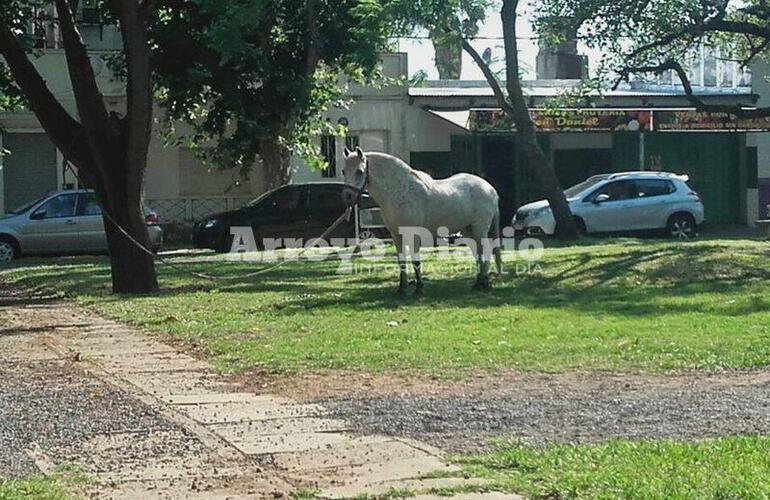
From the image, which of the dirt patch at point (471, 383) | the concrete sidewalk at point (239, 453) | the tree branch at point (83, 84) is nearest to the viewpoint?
the concrete sidewalk at point (239, 453)

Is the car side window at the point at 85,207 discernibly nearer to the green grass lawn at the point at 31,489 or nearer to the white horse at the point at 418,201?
the white horse at the point at 418,201

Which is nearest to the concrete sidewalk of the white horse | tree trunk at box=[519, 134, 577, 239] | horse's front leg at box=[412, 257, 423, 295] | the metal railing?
the white horse

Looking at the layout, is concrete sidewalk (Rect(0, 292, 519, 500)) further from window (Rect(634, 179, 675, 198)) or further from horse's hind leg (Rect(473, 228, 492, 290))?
window (Rect(634, 179, 675, 198))

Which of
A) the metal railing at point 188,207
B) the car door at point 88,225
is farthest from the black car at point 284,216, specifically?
the metal railing at point 188,207

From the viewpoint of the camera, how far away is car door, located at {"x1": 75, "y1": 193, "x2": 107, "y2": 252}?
30906mm

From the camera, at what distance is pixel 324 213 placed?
103 ft

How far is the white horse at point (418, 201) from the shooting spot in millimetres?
17609

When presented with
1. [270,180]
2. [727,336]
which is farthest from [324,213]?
[727,336]

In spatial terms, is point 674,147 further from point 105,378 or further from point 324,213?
point 105,378

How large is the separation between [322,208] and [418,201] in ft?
44.8

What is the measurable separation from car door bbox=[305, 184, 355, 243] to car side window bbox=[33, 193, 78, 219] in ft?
17.9

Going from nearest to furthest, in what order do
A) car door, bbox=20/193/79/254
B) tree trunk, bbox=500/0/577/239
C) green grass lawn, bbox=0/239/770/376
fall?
1. green grass lawn, bbox=0/239/770/376
2. tree trunk, bbox=500/0/577/239
3. car door, bbox=20/193/79/254

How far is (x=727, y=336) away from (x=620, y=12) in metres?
12.0

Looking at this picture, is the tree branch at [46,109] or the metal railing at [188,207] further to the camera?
the metal railing at [188,207]
